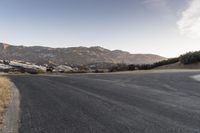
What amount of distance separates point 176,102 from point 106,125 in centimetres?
447

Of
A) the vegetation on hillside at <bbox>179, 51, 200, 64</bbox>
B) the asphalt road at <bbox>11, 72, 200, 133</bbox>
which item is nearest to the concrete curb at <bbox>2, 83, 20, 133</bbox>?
the asphalt road at <bbox>11, 72, 200, 133</bbox>

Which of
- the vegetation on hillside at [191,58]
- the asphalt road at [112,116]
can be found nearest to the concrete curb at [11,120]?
the asphalt road at [112,116]

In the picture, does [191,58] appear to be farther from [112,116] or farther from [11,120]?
[11,120]

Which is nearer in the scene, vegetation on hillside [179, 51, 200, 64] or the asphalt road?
the asphalt road

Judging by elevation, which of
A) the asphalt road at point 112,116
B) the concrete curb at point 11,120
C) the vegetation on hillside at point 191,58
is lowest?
the concrete curb at point 11,120

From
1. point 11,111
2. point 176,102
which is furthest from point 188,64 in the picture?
point 11,111

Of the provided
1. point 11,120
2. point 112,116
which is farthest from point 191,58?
point 11,120

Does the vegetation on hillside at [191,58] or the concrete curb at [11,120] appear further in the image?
the vegetation on hillside at [191,58]

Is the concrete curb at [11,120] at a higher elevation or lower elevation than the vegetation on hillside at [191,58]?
lower

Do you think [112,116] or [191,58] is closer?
[112,116]

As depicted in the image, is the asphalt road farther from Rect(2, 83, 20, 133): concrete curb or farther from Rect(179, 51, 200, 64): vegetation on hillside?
Rect(179, 51, 200, 64): vegetation on hillside

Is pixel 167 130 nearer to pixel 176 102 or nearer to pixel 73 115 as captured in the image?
pixel 73 115

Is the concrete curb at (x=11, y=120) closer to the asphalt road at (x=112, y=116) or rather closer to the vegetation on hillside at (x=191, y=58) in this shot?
the asphalt road at (x=112, y=116)

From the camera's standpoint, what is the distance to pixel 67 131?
7363mm
